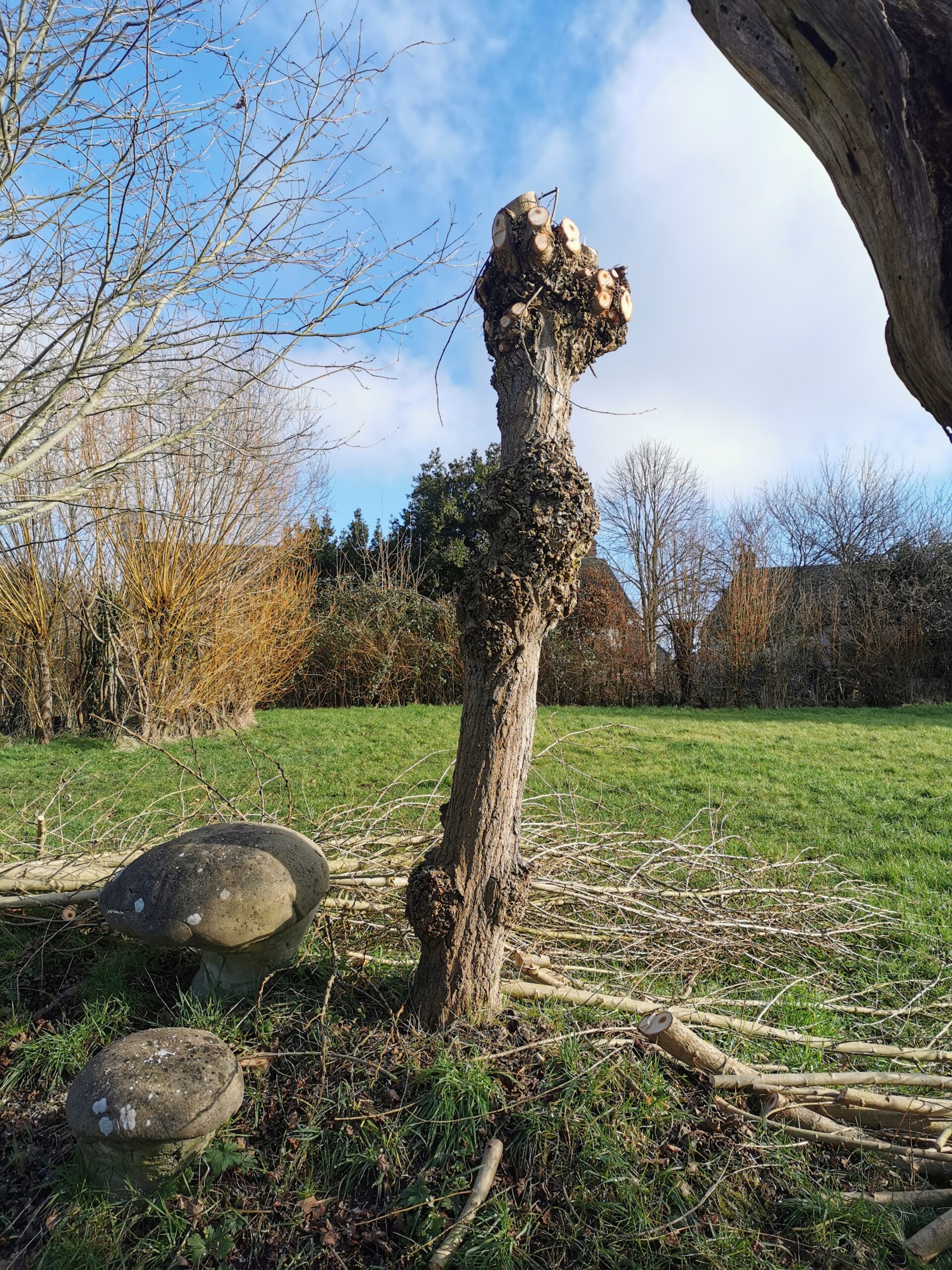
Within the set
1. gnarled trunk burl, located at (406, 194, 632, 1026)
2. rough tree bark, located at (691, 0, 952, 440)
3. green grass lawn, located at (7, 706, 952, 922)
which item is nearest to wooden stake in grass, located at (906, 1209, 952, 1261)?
gnarled trunk burl, located at (406, 194, 632, 1026)

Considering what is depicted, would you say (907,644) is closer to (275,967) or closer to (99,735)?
(99,735)

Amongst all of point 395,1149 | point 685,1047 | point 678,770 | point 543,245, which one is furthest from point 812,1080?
point 678,770

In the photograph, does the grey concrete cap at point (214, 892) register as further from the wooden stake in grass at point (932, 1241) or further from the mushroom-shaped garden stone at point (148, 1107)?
the wooden stake in grass at point (932, 1241)

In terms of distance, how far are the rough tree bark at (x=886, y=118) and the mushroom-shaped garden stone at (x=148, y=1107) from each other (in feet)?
9.70

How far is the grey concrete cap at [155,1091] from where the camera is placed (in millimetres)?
2424

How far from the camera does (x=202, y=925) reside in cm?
300

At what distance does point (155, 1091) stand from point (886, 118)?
3342 millimetres

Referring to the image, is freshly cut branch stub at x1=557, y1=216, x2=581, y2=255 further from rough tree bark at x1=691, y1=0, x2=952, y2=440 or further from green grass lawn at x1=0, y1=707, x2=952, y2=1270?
green grass lawn at x1=0, y1=707, x2=952, y2=1270

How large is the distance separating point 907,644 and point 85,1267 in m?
20.7

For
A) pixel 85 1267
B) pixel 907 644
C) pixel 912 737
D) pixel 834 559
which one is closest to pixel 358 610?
pixel 912 737

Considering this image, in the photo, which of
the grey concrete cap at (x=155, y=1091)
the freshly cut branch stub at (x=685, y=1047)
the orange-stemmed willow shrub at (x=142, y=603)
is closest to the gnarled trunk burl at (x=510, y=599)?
the freshly cut branch stub at (x=685, y=1047)

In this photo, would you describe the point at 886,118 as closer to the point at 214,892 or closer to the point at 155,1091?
the point at 214,892

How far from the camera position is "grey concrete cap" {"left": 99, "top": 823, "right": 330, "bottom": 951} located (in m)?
3.03

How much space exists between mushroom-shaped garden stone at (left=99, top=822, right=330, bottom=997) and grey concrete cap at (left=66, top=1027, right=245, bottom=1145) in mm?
403
